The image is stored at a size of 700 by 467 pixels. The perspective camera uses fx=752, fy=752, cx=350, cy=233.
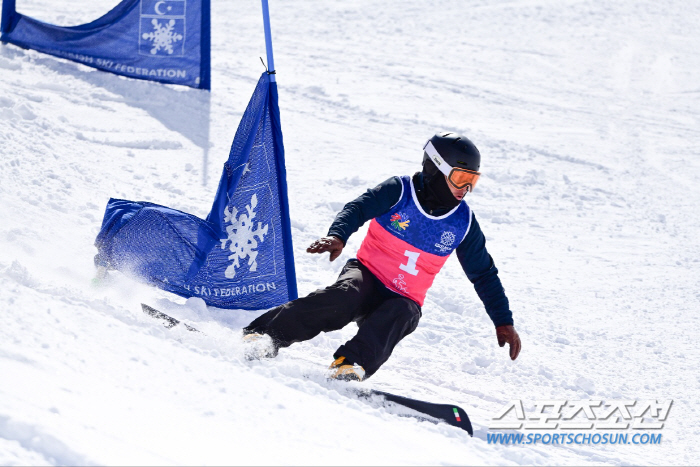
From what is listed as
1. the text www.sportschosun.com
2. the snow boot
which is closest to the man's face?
the snow boot

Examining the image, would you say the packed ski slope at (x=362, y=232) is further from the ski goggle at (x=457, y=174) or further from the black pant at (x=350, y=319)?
the ski goggle at (x=457, y=174)

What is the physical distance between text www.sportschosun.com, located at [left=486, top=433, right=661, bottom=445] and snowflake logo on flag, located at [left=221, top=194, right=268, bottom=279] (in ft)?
5.88

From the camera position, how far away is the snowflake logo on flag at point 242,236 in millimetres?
4355

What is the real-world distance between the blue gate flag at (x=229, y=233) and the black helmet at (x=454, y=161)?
907 millimetres

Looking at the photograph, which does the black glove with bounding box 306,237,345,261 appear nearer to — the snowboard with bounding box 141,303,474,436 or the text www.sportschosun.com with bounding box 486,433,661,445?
the snowboard with bounding box 141,303,474,436

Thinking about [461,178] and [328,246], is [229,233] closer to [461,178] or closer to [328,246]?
[328,246]

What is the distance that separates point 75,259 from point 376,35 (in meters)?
8.98

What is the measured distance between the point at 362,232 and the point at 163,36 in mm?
3721

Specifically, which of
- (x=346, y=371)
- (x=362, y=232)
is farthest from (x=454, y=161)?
(x=362, y=232)

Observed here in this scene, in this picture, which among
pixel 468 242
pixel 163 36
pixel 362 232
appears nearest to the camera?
pixel 468 242

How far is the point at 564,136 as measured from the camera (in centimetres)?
925

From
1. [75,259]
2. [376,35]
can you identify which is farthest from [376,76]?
[75,259]

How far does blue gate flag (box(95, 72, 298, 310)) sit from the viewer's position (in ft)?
14.1

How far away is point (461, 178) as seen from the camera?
4.01 meters
